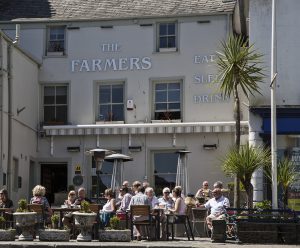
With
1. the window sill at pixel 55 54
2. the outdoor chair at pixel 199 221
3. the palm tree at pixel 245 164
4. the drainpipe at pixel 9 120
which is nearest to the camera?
the palm tree at pixel 245 164

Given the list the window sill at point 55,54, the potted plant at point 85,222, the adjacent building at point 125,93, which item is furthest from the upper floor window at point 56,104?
the potted plant at point 85,222

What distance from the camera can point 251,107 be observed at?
76.0 feet

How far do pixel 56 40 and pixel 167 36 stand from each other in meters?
4.08

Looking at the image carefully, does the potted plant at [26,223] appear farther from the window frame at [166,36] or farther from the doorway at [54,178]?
the window frame at [166,36]

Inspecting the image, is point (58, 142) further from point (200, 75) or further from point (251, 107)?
point (251, 107)

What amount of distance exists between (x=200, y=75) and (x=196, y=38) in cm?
134

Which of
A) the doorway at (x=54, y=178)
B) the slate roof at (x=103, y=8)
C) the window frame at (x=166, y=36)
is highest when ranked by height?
the slate roof at (x=103, y=8)

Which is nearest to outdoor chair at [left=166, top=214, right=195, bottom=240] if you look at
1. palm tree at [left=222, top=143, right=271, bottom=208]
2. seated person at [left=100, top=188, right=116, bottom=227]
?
seated person at [left=100, top=188, right=116, bottom=227]

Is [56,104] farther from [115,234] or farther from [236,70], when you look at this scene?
[115,234]

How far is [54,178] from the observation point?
28109mm

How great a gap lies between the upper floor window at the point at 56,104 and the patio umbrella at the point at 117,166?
3.69m

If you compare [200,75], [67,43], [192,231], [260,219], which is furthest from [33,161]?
[260,219]

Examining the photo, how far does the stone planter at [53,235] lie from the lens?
16859 mm

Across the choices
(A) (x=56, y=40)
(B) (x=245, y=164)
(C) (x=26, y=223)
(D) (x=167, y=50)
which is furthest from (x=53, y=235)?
(A) (x=56, y=40)
